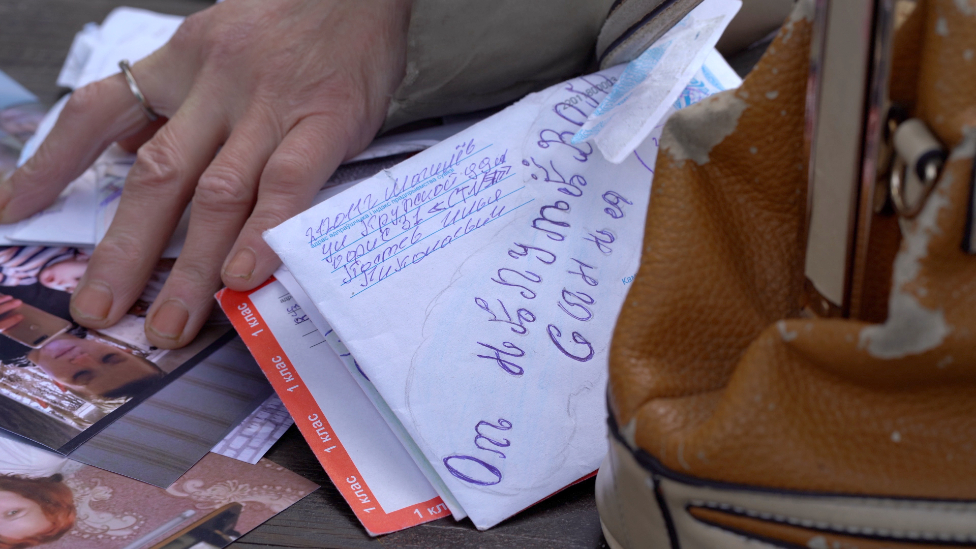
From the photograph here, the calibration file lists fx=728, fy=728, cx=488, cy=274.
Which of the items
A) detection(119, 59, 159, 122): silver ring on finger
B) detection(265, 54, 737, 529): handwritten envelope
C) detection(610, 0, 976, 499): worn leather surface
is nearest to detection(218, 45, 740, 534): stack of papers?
detection(265, 54, 737, 529): handwritten envelope

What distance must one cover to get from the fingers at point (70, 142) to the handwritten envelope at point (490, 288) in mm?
247

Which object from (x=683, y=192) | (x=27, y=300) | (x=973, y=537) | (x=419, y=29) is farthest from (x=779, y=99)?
(x=27, y=300)

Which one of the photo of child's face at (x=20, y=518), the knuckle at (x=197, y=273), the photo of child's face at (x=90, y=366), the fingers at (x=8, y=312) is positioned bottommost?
the photo of child's face at (x=20, y=518)

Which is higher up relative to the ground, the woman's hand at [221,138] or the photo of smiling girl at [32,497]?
the woman's hand at [221,138]

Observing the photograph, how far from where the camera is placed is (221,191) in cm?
44

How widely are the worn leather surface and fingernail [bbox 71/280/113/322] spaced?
34 centimetres

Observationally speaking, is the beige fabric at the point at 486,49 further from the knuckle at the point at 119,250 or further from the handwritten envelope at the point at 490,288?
the knuckle at the point at 119,250

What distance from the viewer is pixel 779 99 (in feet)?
0.81

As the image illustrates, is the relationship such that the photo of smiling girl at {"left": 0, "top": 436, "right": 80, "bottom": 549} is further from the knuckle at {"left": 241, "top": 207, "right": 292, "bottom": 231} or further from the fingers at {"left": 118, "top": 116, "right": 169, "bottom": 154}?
the fingers at {"left": 118, "top": 116, "right": 169, "bottom": 154}

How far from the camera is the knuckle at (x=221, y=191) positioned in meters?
0.44

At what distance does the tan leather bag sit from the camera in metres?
0.20

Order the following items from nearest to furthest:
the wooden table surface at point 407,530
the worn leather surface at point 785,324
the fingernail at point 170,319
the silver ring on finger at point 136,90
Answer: the worn leather surface at point 785,324 → the wooden table surface at point 407,530 → the fingernail at point 170,319 → the silver ring on finger at point 136,90

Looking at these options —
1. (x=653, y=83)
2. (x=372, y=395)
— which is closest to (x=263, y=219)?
(x=372, y=395)

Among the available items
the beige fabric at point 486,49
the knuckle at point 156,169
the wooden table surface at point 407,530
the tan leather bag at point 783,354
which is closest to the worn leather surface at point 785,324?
the tan leather bag at point 783,354
